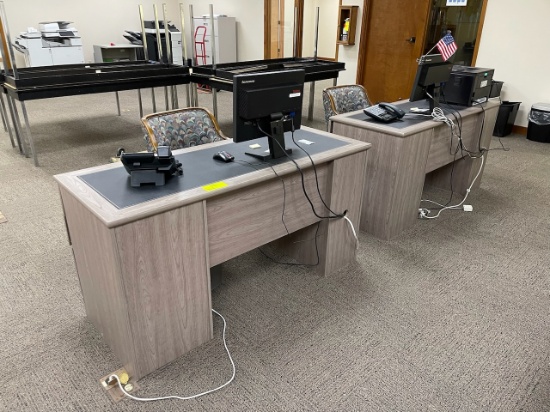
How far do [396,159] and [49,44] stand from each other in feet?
22.5

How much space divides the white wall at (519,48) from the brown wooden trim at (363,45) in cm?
168

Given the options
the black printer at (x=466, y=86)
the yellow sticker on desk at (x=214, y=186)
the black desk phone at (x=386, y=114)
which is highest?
the black printer at (x=466, y=86)

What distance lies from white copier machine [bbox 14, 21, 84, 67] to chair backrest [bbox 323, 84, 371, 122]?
19.3ft

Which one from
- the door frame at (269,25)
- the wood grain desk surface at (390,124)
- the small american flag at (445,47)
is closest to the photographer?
the wood grain desk surface at (390,124)

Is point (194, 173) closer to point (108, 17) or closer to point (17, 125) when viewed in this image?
point (17, 125)

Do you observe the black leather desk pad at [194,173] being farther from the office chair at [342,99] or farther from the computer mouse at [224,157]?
the office chair at [342,99]

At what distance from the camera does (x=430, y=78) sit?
279 centimetres

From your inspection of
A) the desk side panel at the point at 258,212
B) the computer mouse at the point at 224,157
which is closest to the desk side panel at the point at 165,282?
the desk side panel at the point at 258,212

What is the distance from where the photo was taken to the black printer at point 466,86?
3.10 m

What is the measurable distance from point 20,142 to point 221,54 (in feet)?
15.1

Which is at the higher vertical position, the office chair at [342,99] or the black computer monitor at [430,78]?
the black computer monitor at [430,78]

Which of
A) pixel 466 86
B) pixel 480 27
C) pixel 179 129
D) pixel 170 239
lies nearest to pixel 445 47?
pixel 466 86

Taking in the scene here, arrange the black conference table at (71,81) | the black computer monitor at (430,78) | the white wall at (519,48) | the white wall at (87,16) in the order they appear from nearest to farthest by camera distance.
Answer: the black computer monitor at (430,78), the black conference table at (71,81), the white wall at (519,48), the white wall at (87,16)

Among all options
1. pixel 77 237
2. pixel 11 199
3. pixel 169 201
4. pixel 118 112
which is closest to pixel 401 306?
pixel 169 201
